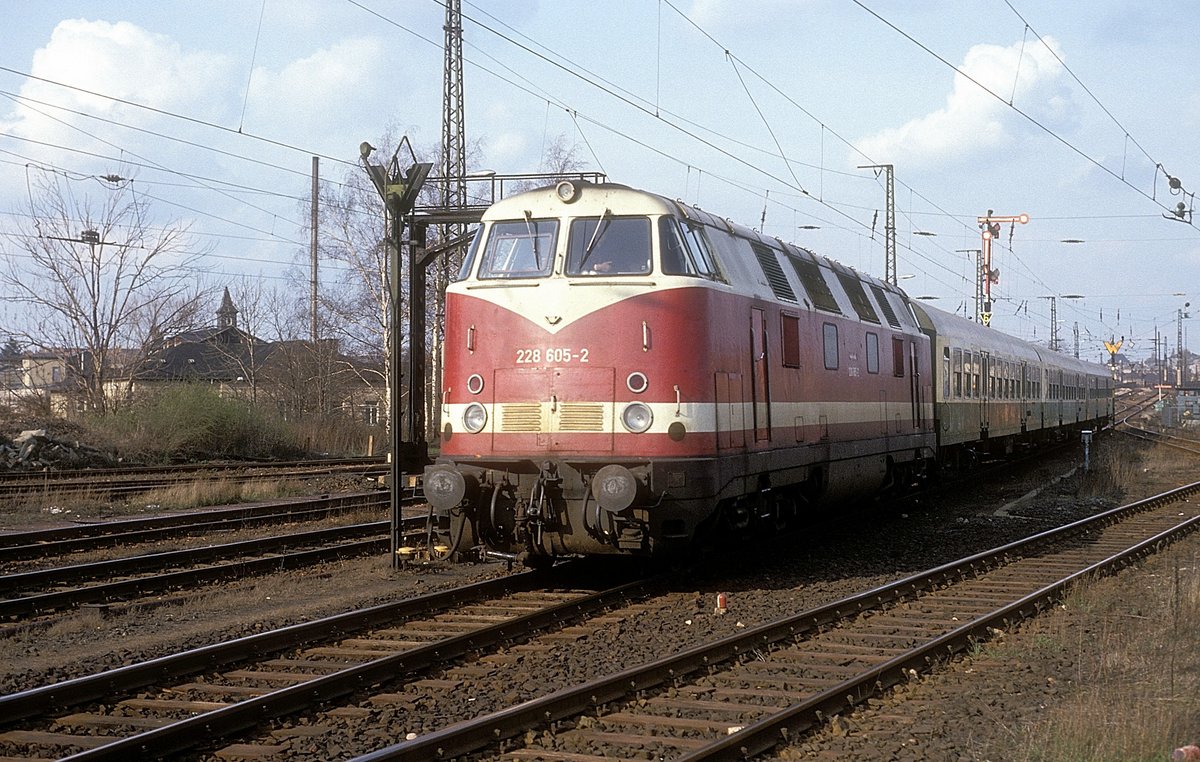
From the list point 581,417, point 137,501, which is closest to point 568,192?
point 581,417

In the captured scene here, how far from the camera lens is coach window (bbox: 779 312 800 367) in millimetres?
12423

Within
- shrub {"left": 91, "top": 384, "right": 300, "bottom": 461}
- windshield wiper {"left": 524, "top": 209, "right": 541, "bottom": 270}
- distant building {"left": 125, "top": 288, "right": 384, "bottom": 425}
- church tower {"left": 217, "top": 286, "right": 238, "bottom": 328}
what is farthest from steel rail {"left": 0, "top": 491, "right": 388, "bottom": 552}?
church tower {"left": 217, "top": 286, "right": 238, "bottom": 328}

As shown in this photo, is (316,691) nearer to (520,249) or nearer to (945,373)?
(520,249)

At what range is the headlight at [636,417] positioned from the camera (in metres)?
10.2

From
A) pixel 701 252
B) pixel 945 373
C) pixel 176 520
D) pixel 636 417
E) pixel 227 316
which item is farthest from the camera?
pixel 227 316

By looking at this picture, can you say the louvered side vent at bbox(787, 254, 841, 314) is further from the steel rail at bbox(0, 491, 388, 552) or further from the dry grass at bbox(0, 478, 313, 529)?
the dry grass at bbox(0, 478, 313, 529)

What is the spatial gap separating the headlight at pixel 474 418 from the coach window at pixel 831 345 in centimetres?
497

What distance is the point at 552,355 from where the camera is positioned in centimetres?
1048

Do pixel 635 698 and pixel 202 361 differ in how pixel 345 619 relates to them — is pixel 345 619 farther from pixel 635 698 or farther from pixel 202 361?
pixel 202 361

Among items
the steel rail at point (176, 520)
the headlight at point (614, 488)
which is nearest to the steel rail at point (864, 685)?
the headlight at point (614, 488)

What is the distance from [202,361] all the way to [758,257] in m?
55.6

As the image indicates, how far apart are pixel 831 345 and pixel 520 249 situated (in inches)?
190

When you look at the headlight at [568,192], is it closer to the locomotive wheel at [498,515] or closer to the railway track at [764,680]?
the locomotive wheel at [498,515]

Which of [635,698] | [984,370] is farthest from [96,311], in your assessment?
[635,698]
